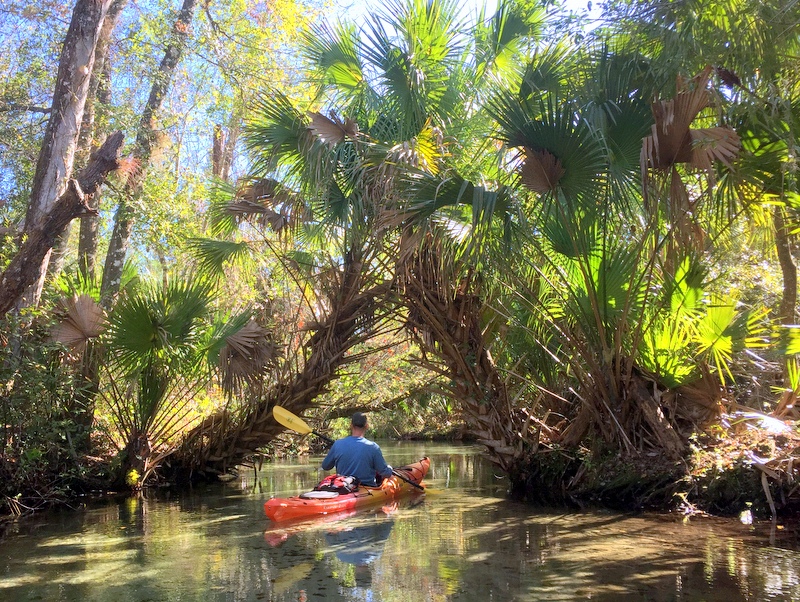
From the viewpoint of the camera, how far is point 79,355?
9984 mm

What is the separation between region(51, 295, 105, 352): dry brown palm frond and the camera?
934cm

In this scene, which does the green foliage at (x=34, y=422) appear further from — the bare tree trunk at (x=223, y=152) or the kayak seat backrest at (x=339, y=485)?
the bare tree trunk at (x=223, y=152)

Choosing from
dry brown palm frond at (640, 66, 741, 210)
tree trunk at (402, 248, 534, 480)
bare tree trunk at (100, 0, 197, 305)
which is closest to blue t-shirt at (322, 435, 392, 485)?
tree trunk at (402, 248, 534, 480)

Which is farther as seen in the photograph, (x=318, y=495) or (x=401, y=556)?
(x=318, y=495)

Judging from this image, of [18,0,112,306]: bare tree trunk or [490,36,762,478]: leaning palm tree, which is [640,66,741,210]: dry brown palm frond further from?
[18,0,112,306]: bare tree trunk

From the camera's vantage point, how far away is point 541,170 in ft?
22.9

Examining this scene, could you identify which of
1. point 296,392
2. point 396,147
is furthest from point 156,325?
point 396,147

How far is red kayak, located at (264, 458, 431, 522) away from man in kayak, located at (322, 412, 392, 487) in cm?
Answer: 21

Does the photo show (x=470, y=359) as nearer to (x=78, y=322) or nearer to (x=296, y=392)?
(x=296, y=392)

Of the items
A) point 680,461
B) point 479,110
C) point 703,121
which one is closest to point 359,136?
point 479,110

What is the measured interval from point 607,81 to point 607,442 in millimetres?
4207

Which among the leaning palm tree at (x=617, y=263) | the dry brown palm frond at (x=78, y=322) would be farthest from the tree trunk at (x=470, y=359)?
the dry brown palm frond at (x=78, y=322)

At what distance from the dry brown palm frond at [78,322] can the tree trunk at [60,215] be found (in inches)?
73.0

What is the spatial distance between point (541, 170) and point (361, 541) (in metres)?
4.10
